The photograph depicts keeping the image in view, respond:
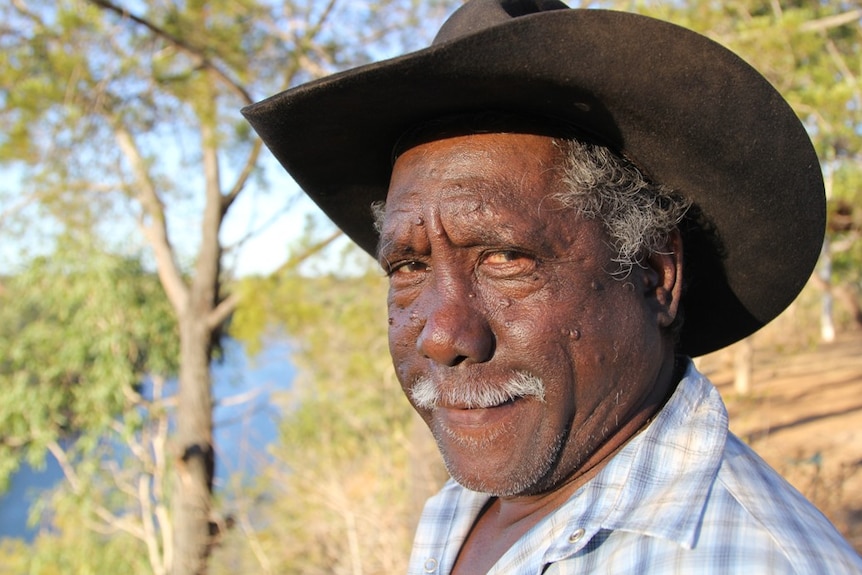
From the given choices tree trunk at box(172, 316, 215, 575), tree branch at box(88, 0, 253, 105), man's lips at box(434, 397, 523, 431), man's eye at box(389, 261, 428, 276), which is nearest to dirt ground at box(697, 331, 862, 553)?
man's eye at box(389, 261, 428, 276)

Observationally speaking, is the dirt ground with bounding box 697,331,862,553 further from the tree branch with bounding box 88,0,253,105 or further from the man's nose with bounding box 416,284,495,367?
the tree branch with bounding box 88,0,253,105

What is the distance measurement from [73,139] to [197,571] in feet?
17.9

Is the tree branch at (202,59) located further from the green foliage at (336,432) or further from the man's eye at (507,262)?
the man's eye at (507,262)

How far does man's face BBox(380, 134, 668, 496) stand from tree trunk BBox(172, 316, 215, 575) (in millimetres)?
8979

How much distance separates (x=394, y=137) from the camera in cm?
179

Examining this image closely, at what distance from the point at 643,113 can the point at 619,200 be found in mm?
182

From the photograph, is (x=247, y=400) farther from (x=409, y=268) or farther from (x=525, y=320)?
(x=525, y=320)

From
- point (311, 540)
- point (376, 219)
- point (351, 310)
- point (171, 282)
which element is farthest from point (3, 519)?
point (376, 219)

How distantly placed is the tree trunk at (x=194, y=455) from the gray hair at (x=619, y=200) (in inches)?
360

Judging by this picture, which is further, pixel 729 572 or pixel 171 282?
pixel 171 282

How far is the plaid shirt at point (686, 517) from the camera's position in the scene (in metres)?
1.17

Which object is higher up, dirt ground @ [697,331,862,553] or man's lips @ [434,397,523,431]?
man's lips @ [434,397,523,431]

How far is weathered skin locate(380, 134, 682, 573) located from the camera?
1.44 m

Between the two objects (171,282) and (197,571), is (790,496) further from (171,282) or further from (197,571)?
(171,282)
